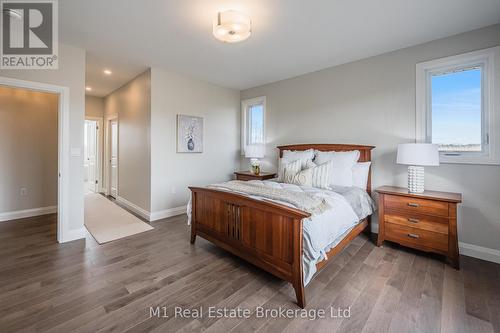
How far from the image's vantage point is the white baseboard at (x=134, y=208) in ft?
13.0

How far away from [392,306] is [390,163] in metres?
2.03

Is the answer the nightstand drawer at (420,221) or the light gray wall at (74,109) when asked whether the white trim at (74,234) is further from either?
the nightstand drawer at (420,221)

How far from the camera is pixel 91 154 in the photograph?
6625mm

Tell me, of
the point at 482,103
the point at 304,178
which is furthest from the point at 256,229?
the point at 482,103

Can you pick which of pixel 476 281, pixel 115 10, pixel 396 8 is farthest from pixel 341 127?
pixel 115 10

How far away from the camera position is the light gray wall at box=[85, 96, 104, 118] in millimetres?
5668

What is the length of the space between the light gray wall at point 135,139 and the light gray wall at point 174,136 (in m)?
0.15

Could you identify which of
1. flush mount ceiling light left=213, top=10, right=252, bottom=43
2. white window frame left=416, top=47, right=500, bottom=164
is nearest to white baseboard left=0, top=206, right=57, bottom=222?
flush mount ceiling light left=213, top=10, right=252, bottom=43

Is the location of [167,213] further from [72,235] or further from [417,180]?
[417,180]

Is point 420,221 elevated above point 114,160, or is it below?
below

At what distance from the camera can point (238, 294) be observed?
1925 mm

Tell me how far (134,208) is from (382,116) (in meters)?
4.72

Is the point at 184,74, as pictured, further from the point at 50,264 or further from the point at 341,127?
the point at 50,264

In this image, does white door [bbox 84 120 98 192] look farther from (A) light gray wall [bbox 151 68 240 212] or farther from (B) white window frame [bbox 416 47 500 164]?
(B) white window frame [bbox 416 47 500 164]
